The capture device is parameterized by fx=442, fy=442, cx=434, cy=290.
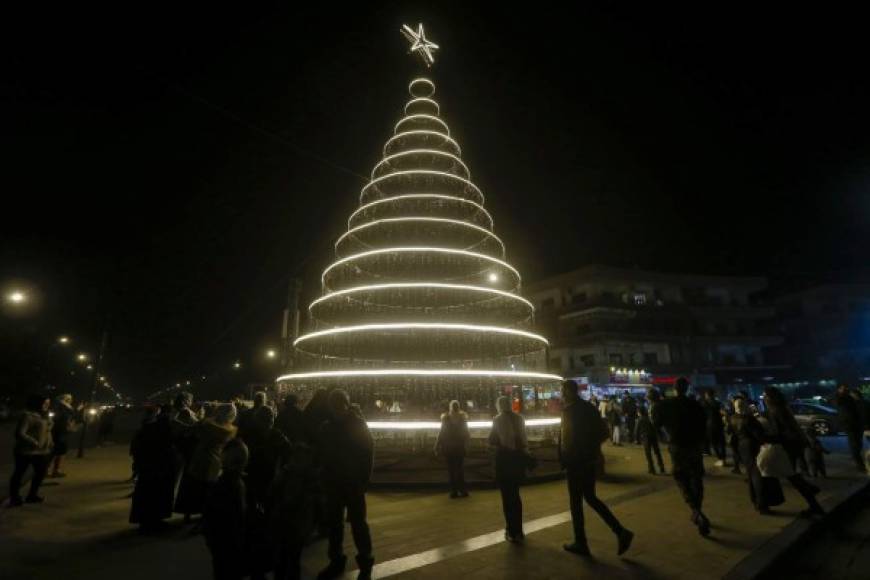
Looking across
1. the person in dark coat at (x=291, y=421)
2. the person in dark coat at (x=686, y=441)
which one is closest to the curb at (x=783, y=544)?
the person in dark coat at (x=686, y=441)

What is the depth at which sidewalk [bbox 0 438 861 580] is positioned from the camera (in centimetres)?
541

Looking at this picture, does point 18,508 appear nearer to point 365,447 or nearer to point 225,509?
point 225,509

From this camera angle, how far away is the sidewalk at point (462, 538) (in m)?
5.41

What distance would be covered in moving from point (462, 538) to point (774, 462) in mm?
5494

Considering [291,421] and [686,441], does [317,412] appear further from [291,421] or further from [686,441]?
[686,441]

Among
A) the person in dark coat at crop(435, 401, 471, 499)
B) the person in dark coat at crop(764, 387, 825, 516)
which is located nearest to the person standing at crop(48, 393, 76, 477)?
the person in dark coat at crop(435, 401, 471, 499)

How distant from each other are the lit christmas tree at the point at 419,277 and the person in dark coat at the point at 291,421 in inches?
312

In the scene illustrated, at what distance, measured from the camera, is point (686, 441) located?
281 inches

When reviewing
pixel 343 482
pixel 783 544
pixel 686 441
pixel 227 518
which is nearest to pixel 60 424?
pixel 227 518

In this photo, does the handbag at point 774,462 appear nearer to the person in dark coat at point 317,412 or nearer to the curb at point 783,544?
the curb at point 783,544

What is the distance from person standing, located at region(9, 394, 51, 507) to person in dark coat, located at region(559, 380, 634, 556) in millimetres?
10625

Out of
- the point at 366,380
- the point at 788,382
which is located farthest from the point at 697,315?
the point at 366,380

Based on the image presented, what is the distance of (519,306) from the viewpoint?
1828 centimetres

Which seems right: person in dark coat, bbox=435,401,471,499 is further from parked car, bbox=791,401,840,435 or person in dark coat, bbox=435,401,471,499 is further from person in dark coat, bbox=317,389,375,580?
parked car, bbox=791,401,840,435
